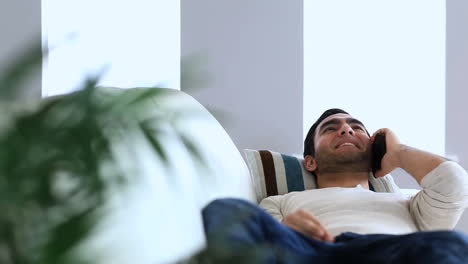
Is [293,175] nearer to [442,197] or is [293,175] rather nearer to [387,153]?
[387,153]

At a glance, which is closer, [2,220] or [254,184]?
[2,220]

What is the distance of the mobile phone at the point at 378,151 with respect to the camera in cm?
236

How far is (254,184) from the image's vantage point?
2.37m

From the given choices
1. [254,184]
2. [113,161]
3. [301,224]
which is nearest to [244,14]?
[254,184]

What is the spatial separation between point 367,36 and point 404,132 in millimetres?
553

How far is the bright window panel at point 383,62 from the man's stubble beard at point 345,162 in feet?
3.18

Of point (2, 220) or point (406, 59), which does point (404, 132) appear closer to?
point (406, 59)

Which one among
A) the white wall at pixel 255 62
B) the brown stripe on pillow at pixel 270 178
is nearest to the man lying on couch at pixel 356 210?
the brown stripe on pillow at pixel 270 178

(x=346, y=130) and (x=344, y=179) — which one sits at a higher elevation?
(x=346, y=130)

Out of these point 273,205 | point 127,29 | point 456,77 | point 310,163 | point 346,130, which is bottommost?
point 273,205

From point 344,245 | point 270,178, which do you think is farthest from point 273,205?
point 344,245

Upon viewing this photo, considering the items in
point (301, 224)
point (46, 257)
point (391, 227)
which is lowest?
point (391, 227)

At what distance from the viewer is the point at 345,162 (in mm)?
2342

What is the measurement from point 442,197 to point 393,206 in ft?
0.56
